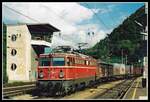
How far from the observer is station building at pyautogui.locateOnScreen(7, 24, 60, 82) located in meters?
54.3

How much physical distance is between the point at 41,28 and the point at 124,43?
15.4 m

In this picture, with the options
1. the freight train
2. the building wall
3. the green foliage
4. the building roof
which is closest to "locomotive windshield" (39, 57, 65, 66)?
the freight train

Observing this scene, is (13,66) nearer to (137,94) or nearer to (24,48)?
(24,48)

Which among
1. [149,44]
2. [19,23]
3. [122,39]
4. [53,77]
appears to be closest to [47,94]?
[53,77]

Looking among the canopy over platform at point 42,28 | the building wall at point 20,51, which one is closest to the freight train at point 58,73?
the building wall at point 20,51

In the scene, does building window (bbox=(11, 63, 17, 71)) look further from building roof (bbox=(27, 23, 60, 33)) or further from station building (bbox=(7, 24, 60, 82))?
building roof (bbox=(27, 23, 60, 33))

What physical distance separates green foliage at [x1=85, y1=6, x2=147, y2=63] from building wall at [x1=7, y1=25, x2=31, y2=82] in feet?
32.3

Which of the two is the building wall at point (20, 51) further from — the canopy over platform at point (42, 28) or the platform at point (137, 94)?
the platform at point (137, 94)

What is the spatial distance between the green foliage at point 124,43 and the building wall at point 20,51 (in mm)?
9846

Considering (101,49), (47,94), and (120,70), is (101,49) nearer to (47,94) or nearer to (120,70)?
(120,70)

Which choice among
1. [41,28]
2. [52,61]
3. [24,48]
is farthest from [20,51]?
[52,61]

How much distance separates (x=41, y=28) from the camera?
192ft

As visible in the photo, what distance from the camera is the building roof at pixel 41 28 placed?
56.3 meters

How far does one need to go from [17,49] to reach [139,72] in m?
27.5
